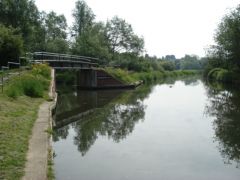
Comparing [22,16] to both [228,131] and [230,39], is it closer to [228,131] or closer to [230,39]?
[230,39]

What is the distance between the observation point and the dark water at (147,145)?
8.50m

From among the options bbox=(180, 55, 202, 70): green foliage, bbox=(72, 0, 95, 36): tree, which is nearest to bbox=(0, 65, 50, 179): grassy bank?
bbox=(72, 0, 95, 36): tree

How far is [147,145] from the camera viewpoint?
37.1 feet

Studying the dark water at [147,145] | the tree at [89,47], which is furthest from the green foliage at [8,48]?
the tree at [89,47]

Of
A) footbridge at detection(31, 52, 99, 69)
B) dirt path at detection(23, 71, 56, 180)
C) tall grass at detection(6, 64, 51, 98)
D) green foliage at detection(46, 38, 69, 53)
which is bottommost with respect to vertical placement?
dirt path at detection(23, 71, 56, 180)

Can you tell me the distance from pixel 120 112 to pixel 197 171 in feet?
36.1

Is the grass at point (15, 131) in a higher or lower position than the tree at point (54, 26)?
lower

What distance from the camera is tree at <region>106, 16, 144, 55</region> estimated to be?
59.5 meters

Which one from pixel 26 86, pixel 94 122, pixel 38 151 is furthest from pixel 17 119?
pixel 26 86

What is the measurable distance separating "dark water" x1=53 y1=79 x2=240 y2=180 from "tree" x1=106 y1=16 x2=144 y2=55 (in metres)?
41.7

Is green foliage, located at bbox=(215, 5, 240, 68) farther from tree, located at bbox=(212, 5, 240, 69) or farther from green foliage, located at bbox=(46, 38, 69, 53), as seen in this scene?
green foliage, located at bbox=(46, 38, 69, 53)

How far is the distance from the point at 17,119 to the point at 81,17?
5197cm

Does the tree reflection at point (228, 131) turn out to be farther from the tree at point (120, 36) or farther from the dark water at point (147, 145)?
the tree at point (120, 36)

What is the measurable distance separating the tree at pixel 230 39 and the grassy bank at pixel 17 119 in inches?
1187
